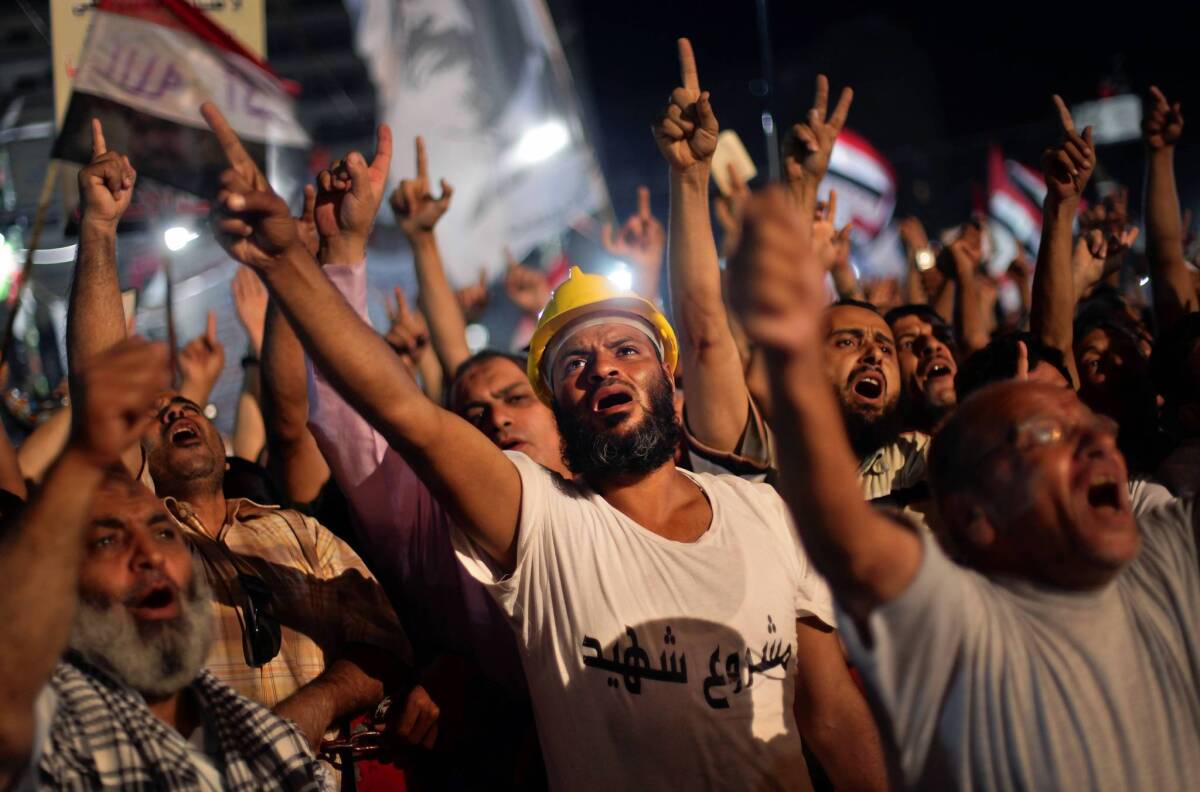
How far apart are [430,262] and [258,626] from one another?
2.02m

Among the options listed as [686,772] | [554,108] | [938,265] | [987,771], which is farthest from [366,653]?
[554,108]

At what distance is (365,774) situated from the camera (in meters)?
2.97

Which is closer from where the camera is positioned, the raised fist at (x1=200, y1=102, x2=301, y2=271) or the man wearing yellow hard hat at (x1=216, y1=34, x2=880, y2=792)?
the raised fist at (x1=200, y1=102, x2=301, y2=271)

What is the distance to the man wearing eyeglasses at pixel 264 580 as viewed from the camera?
2922mm

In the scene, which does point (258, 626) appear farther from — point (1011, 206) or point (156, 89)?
point (1011, 206)

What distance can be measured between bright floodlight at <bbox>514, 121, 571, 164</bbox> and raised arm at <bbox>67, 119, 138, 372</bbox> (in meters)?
3.94

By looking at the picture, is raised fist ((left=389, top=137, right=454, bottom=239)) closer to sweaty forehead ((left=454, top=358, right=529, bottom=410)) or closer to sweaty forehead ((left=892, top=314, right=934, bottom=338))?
sweaty forehead ((left=454, top=358, right=529, bottom=410))

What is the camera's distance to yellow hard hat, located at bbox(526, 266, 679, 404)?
3289mm

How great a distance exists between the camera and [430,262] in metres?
4.59

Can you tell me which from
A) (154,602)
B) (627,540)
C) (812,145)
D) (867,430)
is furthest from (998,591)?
(812,145)

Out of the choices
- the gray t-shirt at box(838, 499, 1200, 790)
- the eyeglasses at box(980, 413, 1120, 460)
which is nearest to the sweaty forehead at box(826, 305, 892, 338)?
the eyeglasses at box(980, 413, 1120, 460)

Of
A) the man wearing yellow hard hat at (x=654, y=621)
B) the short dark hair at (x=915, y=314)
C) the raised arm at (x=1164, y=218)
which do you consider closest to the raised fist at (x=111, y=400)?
the man wearing yellow hard hat at (x=654, y=621)

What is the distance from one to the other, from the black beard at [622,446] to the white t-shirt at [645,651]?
0.23 m

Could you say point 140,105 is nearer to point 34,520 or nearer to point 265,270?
point 265,270
